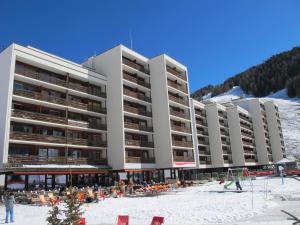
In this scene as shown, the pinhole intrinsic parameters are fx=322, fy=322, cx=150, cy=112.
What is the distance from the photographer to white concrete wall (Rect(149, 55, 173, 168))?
1955 inches

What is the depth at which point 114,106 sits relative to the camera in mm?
46781

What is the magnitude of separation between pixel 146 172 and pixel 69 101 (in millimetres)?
17265

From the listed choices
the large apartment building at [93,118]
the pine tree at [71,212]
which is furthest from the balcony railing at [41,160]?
the pine tree at [71,212]

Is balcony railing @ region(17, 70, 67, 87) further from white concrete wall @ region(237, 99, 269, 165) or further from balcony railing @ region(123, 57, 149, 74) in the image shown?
white concrete wall @ region(237, 99, 269, 165)

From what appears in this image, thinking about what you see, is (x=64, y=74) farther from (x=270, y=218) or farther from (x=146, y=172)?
(x=270, y=218)

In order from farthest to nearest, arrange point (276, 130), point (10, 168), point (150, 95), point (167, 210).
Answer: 1. point (276, 130)
2. point (150, 95)
3. point (10, 168)
4. point (167, 210)

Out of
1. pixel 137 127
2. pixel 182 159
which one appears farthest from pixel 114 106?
pixel 182 159

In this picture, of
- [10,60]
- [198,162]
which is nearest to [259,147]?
[198,162]

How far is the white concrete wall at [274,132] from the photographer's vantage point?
102838 mm

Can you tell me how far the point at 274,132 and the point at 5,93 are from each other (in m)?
90.0

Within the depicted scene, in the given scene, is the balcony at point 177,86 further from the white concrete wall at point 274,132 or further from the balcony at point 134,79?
the white concrete wall at point 274,132

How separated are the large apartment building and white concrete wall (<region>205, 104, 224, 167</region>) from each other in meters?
9.02

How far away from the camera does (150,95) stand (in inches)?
2117

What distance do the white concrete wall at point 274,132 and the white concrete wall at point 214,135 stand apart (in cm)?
3699
